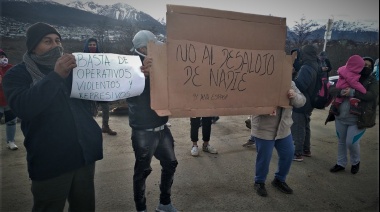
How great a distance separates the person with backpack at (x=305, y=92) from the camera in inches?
155

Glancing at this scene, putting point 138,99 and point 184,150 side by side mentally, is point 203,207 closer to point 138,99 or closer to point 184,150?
point 138,99

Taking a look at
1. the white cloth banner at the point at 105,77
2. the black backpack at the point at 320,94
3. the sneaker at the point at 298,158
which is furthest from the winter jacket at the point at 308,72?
the white cloth banner at the point at 105,77

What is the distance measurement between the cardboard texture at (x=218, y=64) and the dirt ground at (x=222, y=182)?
56.0 inches

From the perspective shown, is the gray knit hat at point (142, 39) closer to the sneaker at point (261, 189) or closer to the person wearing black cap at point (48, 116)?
the person wearing black cap at point (48, 116)

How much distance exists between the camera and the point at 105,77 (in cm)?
196

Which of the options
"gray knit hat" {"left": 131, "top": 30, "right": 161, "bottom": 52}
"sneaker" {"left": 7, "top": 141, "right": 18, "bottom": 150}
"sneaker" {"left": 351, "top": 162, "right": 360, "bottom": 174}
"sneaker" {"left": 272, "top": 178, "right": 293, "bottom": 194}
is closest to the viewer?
"gray knit hat" {"left": 131, "top": 30, "right": 161, "bottom": 52}

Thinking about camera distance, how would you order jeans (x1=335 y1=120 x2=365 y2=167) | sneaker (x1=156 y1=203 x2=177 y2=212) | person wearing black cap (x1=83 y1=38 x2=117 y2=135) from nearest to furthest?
sneaker (x1=156 y1=203 x2=177 y2=212), jeans (x1=335 y1=120 x2=365 y2=167), person wearing black cap (x1=83 y1=38 x2=117 y2=135)

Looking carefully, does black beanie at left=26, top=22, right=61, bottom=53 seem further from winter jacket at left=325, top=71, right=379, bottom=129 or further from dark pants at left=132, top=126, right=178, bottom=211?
winter jacket at left=325, top=71, right=379, bottom=129

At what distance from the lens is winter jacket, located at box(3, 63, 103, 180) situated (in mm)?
1688

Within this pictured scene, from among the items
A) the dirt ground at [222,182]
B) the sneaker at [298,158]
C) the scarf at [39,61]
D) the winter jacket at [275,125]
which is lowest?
the dirt ground at [222,182]

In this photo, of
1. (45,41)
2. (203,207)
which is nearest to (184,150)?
(203,207)

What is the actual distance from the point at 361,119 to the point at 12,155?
562cm

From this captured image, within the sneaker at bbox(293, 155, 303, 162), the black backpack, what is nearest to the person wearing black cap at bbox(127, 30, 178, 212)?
the sneaker at bbox(293, 155, 303, 162)

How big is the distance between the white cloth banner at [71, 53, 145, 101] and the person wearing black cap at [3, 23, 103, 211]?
0.10 meters
